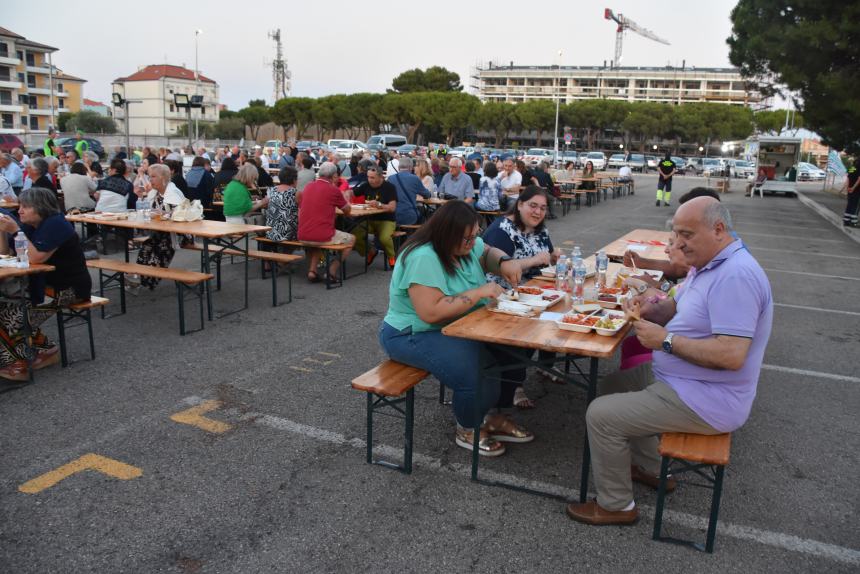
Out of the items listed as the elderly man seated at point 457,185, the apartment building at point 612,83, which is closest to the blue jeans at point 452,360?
the elderly man seated at point 457,185

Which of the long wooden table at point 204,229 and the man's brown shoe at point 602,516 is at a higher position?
the long wooden table at point 204,229

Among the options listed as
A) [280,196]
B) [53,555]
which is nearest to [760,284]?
[53,555]

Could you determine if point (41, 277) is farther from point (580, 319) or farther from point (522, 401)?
point (580, 319)

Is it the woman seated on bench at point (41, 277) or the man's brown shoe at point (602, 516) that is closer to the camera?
the man's brown shoe at point (602, 516)

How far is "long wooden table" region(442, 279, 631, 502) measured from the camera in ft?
10.8

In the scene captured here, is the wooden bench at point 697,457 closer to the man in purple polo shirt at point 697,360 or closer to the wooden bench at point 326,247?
the man in purple polo shirt at point 697,360

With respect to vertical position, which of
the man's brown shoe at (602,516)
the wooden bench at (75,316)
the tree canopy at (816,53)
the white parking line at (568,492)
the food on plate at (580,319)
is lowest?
the white parking line at (568,492)

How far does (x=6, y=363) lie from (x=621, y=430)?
4.73 metres

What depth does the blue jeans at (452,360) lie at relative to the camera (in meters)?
3.81

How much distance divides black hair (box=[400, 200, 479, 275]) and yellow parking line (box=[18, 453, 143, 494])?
2039 millimetres

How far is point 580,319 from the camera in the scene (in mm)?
3727

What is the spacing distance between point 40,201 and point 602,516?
16.1 feet

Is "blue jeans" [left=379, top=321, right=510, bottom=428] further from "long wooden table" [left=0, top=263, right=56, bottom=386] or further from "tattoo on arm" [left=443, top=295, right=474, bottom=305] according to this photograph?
"long wooden table" [left=0, top=263, right=56, bottom=386]

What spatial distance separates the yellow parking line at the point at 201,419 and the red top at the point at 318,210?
432 cm
